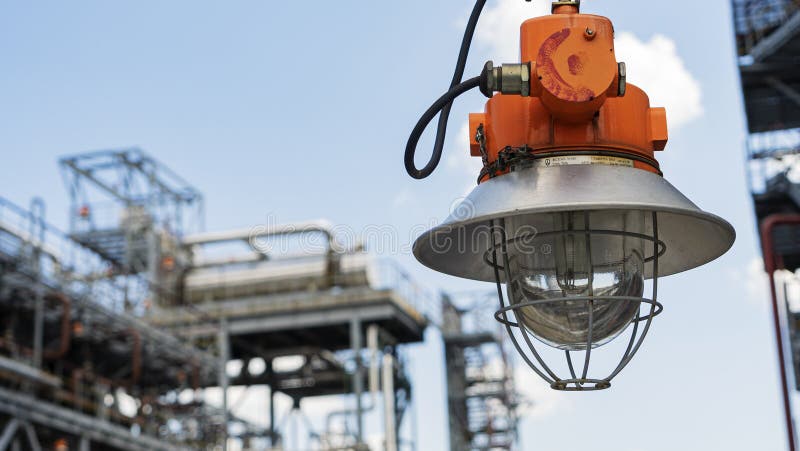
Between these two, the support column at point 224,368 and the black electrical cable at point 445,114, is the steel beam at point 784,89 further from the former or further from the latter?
the black electrical cable at point 445,114

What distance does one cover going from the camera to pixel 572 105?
3.52m

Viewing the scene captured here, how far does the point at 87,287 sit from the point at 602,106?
26092 mm

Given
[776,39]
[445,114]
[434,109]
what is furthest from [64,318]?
[434,109]

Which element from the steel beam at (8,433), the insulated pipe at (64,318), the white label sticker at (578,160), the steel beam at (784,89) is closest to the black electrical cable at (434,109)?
the white label sticker at (578,160)

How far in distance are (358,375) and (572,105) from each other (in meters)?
32.7

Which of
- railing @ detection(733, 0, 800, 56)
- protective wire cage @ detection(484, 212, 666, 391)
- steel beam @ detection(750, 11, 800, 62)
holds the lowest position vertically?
protective wire cage @ detection(484, 212, 666, 391)

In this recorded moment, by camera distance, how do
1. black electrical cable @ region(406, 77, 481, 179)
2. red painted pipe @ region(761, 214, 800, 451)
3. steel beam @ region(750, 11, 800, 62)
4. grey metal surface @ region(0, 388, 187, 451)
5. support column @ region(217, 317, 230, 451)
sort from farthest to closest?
support column @ region(217, 317, 230, 451) < grey metal surface @ region(0, 388, 187, 451) < steel beam @ region(750, 11, 800, 62) < red painted pipe @ region(761, 214, 800, 451) < black electrical cable @ region(406, 77, 481, 179)

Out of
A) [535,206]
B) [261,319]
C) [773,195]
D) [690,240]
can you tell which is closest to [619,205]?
[535,206]

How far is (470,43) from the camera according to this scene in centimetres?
374

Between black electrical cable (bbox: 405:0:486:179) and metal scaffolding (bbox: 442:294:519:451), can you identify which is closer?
black electrical cable (bbox: 405:0:486:179)

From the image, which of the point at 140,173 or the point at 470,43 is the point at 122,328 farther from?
the point at 470,43

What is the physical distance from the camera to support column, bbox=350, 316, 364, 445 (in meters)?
34.6

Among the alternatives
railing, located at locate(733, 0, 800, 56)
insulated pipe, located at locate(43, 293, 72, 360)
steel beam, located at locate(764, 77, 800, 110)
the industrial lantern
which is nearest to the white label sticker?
the industrial lantern

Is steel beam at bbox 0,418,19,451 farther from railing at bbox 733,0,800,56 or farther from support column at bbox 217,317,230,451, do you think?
railing at bbox 733,0,800,56
